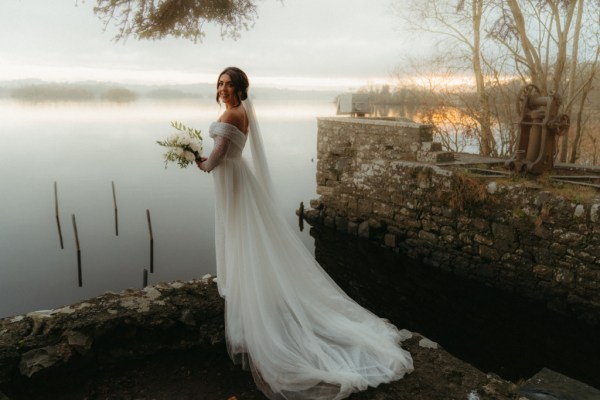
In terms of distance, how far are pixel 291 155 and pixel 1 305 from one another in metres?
21.8

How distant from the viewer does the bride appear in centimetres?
314

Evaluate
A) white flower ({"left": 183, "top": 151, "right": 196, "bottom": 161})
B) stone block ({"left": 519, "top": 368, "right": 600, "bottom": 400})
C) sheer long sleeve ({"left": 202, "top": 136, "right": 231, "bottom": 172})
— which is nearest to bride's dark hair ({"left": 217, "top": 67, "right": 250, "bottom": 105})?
sheer long sleeve ({"left": 202, "top": 136, "right": 231, "bottom": 172})

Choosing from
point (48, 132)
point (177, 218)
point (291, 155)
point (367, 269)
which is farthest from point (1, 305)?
point (48, 132)

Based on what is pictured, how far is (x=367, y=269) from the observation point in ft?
33.0

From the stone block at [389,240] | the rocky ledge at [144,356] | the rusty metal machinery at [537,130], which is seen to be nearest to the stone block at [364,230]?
the stone block at [389,240]

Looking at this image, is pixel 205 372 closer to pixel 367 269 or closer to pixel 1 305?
pixel 367 269

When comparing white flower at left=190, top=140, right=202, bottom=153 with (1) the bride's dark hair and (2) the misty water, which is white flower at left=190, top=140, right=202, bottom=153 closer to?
(1) the bride's dark hair

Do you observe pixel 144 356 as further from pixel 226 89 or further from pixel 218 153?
pixel 226 89

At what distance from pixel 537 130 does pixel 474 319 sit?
155 inches

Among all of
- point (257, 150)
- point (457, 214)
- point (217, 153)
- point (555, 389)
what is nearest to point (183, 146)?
point (217, 153)

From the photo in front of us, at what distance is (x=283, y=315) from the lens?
3529 millimetres

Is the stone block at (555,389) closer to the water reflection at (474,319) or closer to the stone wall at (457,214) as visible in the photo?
the water reflection at (474,319)

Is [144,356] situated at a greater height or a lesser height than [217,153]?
lesser

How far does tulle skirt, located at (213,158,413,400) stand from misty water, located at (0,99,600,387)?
3742 millimetres
